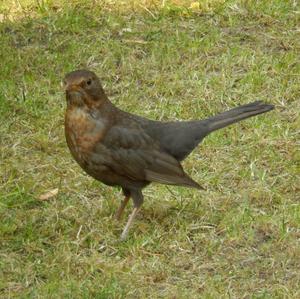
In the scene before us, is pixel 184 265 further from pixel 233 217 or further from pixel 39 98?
pixel 39 98

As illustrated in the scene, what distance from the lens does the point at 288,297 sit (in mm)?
5824

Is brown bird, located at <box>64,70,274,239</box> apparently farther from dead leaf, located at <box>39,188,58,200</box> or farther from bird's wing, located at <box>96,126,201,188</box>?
dead leaf, located at <box>39,188,58,200</box>

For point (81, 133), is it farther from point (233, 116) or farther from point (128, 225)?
point (233, 116)

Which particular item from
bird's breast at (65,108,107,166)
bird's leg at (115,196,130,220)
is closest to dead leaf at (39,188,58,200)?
bird's leg at (115,196,130,220)

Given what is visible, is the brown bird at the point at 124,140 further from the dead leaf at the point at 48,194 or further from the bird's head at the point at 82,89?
the dead leaf at the point at 48,194

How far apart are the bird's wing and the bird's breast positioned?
9cm

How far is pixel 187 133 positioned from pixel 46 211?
3.32ft

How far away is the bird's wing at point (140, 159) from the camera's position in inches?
252

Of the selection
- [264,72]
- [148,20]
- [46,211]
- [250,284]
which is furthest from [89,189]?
[148,20]

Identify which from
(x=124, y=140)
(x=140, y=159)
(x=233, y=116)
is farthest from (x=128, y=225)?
(x=233, y=116)

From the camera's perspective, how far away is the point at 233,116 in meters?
6.75

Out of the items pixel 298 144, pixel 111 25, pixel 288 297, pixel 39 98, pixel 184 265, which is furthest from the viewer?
pixel 111 25

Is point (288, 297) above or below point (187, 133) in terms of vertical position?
below

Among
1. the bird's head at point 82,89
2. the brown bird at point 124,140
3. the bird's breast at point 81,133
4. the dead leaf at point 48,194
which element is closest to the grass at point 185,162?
the dead leaf at point 48,194
